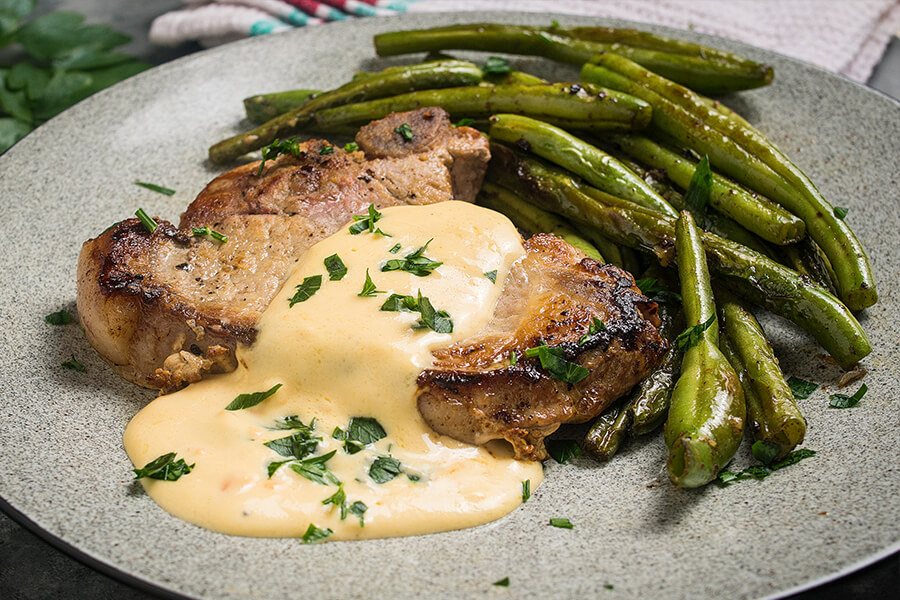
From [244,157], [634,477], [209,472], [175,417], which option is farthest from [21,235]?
[634,477]

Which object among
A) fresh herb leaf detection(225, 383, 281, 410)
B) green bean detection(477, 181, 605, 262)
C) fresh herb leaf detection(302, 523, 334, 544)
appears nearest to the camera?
fresh herb leaf detection(302, 523, 334, 544)

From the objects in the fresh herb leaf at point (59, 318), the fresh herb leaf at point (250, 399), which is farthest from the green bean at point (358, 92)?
the fresh herb leaf at point (250, 399)

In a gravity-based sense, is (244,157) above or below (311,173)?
below

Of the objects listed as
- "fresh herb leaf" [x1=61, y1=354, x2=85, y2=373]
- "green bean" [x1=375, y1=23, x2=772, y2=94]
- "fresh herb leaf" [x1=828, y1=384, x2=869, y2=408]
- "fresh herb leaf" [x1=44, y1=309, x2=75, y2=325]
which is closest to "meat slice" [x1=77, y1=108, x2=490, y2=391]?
"fresh herb leaf" [x1=61, y1=354, x2=85, y2=373]

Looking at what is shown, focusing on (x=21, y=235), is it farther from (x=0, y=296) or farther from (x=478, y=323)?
(x=478, y=323)

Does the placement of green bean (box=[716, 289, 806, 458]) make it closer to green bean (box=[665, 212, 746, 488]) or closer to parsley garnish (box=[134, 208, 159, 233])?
green bean (box=[665, 212, 746, 488])
